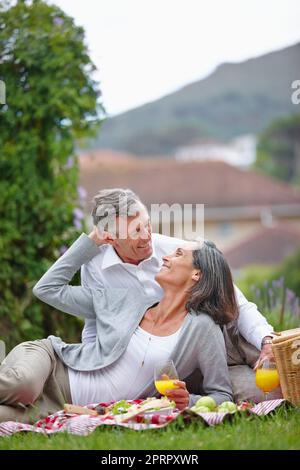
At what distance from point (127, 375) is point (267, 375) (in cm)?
61

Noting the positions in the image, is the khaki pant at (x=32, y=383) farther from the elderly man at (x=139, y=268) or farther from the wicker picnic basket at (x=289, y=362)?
the wicker picnic basket at (x=289, y=362)

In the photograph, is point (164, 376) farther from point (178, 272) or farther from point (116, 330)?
point (178, 272)

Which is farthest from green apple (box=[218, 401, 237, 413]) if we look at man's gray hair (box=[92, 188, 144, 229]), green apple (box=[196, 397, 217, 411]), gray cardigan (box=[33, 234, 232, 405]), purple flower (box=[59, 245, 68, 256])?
purple flower (box=[59, 245, 68, 256])

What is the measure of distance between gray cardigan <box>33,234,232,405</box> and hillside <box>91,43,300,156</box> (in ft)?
242

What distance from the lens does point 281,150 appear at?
226 feet

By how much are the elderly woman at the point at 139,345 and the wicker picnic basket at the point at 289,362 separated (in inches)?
10.9

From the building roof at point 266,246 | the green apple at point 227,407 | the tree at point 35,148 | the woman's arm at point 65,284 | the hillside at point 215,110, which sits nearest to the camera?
the green apple at point 227,407

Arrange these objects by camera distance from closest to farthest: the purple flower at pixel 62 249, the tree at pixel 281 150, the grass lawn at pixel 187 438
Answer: the grass lawn at pixel 187 438 < the purple flower at pixel 62 249 < the tree at pixel 281 150

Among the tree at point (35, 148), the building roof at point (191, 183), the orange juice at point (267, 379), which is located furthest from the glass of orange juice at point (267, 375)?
the building roof at point (191, 183)

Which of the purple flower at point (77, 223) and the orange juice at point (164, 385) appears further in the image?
the purple flower at point (77, 223)

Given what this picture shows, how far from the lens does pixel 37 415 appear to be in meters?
3.63

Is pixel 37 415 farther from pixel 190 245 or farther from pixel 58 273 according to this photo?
pixel 190 245

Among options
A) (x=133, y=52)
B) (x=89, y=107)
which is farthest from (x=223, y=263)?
(x=133, y=52)

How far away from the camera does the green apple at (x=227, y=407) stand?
341 cm
